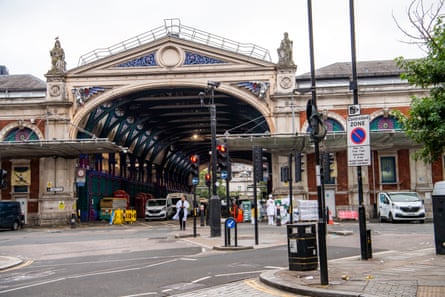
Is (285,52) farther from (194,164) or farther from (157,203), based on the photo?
(194,164)

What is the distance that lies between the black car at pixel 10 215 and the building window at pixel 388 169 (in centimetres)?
2679

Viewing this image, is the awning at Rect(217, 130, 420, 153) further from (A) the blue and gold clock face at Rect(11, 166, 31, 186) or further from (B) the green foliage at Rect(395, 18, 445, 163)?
(B) the green foliage at Rect(395, 18, 445, 163)

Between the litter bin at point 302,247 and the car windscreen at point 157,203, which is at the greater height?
the car windscreen at point 157,203

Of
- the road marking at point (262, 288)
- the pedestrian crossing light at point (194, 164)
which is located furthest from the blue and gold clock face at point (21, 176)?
the road marking at point (262, 288)

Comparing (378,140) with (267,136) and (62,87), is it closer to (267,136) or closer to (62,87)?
(267,136)

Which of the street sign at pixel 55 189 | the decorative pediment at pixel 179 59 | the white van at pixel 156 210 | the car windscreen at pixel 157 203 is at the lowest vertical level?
the white van at pixel 156 210

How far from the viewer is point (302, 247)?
39.2 ft

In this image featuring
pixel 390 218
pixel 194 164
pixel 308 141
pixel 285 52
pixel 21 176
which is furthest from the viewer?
pixel 21 176

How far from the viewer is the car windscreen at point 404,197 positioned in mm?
34469

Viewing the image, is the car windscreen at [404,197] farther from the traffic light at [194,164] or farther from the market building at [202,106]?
the traffic light at [194,164]

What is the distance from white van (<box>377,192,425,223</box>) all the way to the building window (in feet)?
19.8

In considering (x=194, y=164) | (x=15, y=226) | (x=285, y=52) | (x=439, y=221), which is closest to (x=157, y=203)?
(x=15, y=226)

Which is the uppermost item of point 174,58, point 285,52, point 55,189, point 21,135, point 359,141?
point 285,52

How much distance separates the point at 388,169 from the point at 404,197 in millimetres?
7248
